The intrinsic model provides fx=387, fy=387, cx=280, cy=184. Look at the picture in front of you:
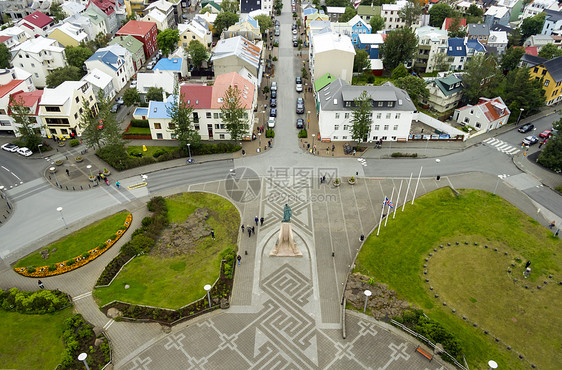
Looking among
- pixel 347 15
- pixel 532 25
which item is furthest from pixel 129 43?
pixel 532 25

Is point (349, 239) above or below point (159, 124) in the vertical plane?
below

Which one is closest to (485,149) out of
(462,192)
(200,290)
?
(462,192)

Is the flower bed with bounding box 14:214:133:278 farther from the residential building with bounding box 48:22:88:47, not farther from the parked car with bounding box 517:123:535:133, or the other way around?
the parked car with bounding box 517:123:535:133

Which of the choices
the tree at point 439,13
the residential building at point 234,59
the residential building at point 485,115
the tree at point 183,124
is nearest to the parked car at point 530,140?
the residential building at point 485,115

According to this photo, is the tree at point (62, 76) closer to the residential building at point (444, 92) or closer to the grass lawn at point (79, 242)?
the grass lawn at point (79, 242)

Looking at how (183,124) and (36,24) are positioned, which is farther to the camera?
(36,24)

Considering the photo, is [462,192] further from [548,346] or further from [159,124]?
[159,124]

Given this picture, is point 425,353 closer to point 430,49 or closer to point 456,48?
point 430,49
